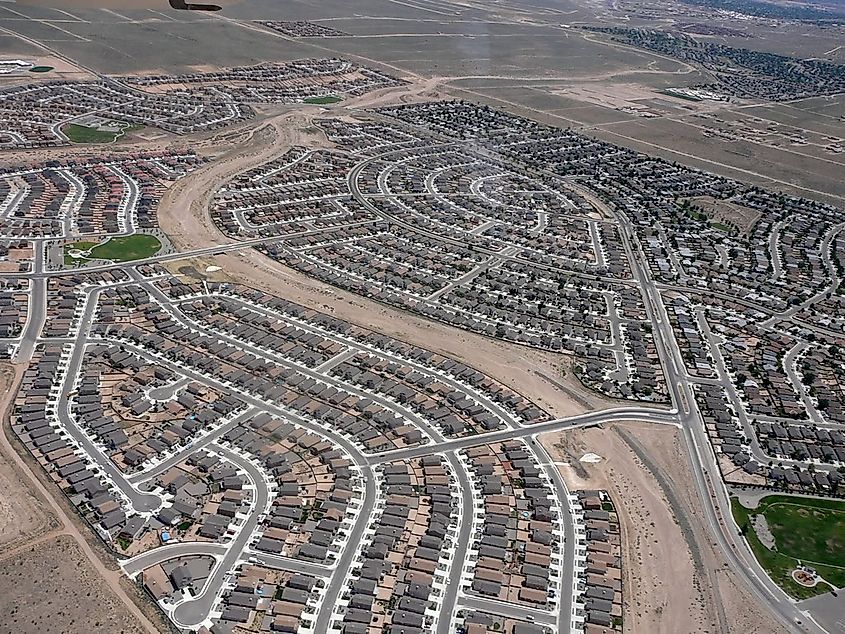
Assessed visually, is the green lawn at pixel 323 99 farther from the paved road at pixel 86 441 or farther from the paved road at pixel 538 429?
the paved road at pixel 538 429

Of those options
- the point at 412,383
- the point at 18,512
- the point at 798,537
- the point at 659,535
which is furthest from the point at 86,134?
the point at 798,537

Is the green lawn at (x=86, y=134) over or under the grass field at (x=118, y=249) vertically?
over

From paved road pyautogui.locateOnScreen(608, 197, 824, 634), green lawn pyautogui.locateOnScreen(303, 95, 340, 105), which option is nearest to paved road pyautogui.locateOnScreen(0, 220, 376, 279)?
paved road pyautogui.locateOnScreen(608, 197, 824, 634)

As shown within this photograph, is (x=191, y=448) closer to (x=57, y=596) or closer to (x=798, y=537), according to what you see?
(x=57, y=596)

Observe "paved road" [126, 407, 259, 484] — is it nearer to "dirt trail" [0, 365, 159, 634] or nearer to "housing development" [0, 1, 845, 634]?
"housing development" [0, 1, 845, 634]

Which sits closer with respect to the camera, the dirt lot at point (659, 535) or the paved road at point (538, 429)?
the dirt lot at point (659, 535)

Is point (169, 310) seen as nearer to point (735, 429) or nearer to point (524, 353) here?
point (524, 353)

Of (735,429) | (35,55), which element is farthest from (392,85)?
(735,429)

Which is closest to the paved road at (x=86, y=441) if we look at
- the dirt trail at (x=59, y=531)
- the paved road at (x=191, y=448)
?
the paved road at (x=191, y=448)
